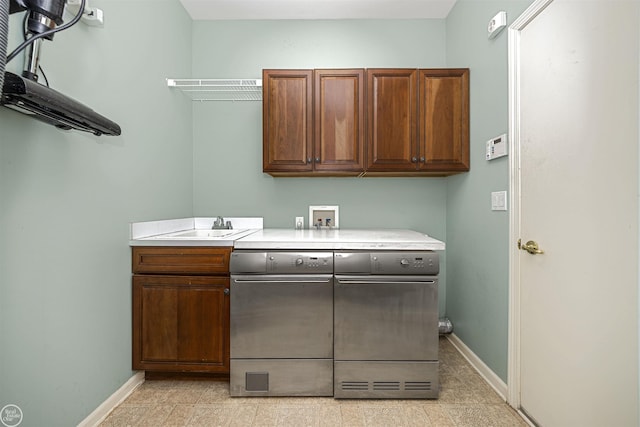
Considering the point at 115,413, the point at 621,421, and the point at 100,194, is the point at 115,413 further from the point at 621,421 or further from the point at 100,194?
the point at 621,421

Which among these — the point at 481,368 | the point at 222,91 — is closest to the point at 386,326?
the point at 481,368

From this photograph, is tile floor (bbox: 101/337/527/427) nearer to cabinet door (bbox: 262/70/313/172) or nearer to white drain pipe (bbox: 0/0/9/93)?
cabinet door (bbox: 262/70/313/172)

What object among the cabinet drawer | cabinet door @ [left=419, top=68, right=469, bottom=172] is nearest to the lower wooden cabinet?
the cabinet drawer

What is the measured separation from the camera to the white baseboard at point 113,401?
1583mm

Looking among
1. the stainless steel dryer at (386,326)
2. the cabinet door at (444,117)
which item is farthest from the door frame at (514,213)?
the cabinet door at (444,117)

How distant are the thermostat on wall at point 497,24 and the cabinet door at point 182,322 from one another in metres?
2.18

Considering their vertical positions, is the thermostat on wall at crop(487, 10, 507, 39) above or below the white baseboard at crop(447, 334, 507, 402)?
above

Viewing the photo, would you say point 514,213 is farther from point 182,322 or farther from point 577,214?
point 182,322

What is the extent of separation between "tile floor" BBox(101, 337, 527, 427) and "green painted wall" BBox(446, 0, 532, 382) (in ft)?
0.81

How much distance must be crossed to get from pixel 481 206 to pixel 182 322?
2.03 meters

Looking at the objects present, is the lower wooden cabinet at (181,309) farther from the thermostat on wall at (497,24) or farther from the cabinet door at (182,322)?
the thermostat on wall at (497,24)

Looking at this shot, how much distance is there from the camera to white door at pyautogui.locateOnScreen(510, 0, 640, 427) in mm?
1114

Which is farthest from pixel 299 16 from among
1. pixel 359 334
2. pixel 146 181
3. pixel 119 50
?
pixel 359 334
